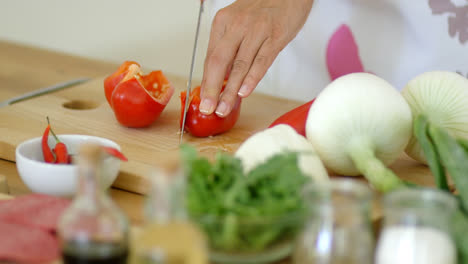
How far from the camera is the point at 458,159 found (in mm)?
991

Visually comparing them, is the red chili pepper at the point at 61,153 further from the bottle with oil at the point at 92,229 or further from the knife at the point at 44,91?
the knife at the point at 44,91

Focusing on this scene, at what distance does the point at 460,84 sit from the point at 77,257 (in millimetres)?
852

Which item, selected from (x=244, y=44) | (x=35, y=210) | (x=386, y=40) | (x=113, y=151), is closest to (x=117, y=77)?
(x=244, y=44)

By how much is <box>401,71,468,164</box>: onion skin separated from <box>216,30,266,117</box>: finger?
17.7 inches

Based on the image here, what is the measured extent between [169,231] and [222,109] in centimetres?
85

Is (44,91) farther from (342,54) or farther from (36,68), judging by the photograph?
(342,54)

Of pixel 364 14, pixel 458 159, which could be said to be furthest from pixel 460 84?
pixel 364 14

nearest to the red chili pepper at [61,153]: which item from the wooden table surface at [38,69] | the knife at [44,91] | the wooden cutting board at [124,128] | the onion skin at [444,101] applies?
the wooden cutting board at [124,128]

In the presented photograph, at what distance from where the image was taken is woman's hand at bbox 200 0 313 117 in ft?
5.05

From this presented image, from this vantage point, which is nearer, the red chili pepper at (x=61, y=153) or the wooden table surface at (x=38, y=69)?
the red chili pepper at (x=61, y=153)

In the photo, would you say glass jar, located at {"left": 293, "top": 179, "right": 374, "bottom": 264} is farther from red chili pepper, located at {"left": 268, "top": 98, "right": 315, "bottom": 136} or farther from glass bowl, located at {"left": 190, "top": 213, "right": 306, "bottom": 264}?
red chili pepper, located at {"left": 268, "top": 98, "right": 315, "bottom": 136}

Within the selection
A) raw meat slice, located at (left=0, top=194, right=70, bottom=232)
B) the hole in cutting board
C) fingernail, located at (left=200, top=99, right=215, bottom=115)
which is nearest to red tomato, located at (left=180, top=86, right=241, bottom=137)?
fingernail, located at (left=200, top=99, right=215, bottom=115)

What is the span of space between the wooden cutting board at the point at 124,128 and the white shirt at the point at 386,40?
0.33 metres

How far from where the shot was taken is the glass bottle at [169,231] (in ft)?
2.14
